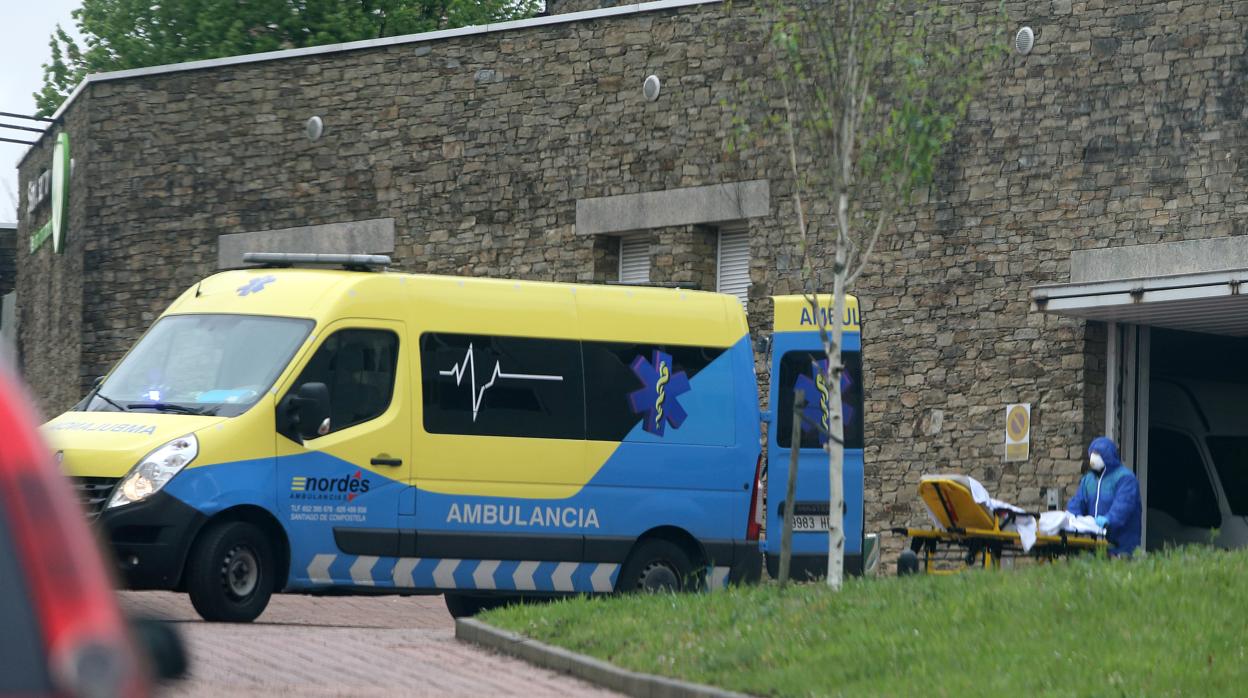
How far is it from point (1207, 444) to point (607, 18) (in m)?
9.11

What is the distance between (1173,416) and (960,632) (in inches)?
481

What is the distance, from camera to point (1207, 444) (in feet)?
70.1

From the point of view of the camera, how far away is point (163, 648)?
312 centimetres

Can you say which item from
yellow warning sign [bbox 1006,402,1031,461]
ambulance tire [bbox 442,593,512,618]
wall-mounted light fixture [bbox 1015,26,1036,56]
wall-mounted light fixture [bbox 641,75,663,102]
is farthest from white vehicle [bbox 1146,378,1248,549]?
ambulance tire [bbox 442,593,512,618]

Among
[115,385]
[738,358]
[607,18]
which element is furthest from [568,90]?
[115,385]

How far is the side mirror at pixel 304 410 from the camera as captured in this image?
13.1 metres

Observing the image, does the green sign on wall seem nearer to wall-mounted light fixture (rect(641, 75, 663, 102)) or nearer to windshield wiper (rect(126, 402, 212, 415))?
wall-mounted light fixture (rect(641, 75, 663, 102))

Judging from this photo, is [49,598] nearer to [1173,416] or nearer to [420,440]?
[420,440]

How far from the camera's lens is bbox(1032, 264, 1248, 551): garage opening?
2000cm

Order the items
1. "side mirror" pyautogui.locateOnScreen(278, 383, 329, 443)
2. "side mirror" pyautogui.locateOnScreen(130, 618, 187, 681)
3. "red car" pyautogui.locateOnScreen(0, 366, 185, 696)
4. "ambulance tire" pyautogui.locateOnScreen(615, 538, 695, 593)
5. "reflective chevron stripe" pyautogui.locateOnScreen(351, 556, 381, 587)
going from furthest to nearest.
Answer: "ambulance tire" pyautogui.locateOnScreen(615, 538, 695, 593) < "reflective chevron stripe" pyautogui.locateOnScreen(351, 556, 381, 587) < "side mirror" pyautogui.locateOnScreen(278, 383, 329, 443) < "side mirror" pyautogui.locateOnScreen(130, 618, 187, 681) < "red car" pyautogui.locateOnScreen(0, 366, 185, 696)

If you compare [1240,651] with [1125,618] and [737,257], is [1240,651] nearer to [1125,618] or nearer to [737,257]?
[1125,618]

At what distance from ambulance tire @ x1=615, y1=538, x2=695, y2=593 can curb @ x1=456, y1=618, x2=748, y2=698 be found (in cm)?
198

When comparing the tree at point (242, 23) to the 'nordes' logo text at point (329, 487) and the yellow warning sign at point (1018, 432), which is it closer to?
the yellow warning sign at point (1018, 432)

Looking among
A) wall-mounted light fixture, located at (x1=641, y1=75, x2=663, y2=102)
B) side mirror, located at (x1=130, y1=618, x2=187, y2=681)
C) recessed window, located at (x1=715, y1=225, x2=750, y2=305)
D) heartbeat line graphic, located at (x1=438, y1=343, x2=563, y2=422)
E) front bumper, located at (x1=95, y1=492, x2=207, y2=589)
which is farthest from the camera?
wall-mounted light fixture, located at (x1=641, y1=75, x2=663, y2=102)
